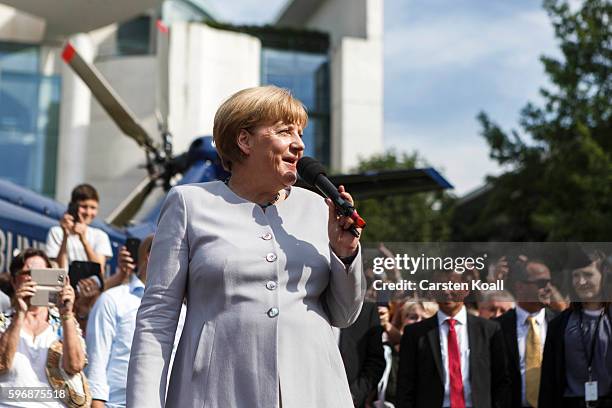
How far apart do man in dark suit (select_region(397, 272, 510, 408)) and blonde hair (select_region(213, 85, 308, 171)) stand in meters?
3.51

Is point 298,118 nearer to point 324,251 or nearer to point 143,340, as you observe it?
point 324,251

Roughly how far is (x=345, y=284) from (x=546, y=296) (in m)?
4.13

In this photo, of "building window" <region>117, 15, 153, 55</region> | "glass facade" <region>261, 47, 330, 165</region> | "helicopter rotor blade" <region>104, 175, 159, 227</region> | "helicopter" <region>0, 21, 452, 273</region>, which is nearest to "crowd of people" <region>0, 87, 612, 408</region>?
"helicopter" <region>0, 21, 452, 273</region>

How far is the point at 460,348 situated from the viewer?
603cm

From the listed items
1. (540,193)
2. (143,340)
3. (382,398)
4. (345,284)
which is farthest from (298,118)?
(540,193)

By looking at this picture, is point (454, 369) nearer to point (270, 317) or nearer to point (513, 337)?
point (513, 337)

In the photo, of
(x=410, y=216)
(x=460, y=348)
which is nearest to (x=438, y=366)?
(x=460, y=348)

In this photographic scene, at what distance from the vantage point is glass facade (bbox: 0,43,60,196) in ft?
117

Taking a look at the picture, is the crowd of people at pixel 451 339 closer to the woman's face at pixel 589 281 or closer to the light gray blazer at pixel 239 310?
the woman's face at pixel 589 281

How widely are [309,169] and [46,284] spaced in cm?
308

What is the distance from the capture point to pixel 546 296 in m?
6.11

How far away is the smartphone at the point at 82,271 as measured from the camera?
6418 millimetres

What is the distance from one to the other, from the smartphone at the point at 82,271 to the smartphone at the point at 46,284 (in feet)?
4.06

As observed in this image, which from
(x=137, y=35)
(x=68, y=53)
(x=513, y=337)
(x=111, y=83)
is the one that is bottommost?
(x=513, y=337)
